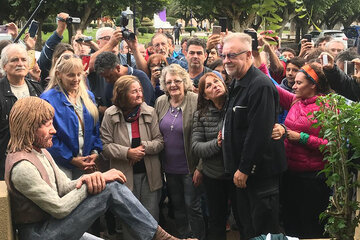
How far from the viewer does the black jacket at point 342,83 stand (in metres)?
4.48

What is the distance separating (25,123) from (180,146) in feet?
7.15

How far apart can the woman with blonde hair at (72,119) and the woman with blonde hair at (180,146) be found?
75 centimetres

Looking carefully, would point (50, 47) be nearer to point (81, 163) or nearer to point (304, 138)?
point (81, 163)

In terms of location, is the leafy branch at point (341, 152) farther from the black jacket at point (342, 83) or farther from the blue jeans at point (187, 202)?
the blue jeans at point (187, 202)

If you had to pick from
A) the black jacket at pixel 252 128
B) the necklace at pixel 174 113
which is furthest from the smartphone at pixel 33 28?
the black jacket at pixel 252 128

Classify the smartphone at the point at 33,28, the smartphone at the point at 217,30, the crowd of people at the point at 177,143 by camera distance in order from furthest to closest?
the smartphone at the point at 33,28 < the smartphone at the point at 217,30 < the crowd of people at the point at 177,143

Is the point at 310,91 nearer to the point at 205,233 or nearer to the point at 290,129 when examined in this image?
the point at 290,129

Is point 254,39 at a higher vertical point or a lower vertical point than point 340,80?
higher

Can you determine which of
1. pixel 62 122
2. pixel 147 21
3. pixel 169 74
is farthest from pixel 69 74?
pixel 147 21

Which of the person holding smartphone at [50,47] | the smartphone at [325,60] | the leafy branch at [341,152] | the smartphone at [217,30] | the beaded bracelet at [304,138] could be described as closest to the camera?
the leafy branch at [341,152]

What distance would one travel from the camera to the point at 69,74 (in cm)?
490

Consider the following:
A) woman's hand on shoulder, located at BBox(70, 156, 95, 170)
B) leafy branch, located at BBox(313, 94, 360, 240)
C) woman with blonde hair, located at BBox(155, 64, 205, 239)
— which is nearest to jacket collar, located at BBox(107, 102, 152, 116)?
woman with blonde hair, located at BBox(155, 64, 205, 239)

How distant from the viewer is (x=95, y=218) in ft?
11.5

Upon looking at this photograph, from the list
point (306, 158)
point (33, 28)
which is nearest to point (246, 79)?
point (306, 158)
